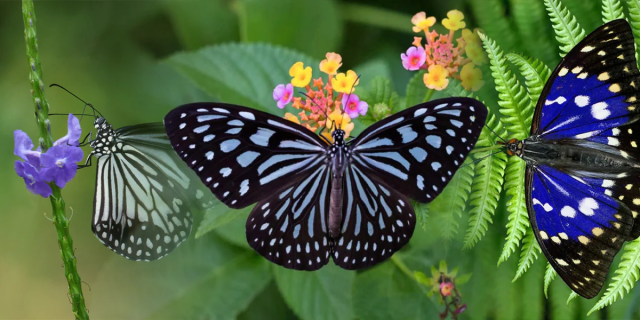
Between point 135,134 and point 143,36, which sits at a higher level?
point 143,36

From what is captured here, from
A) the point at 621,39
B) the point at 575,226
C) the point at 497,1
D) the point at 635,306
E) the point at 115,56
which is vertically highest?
the point at 115,56

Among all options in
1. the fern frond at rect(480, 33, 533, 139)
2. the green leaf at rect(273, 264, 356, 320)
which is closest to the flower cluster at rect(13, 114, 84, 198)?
the green leaf at rect(273, 264, 356, 320)

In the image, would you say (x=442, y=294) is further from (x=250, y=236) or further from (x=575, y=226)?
(x=250, y=236)

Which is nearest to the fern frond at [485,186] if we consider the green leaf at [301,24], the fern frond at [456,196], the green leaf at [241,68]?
the fern frond at [456,196]

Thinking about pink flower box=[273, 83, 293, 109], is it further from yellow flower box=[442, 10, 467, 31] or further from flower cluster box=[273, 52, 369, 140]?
yellow flower box=[442, 10, 467, 31]

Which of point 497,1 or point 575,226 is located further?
point 497,1

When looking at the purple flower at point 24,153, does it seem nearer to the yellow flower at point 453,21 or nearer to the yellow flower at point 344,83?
the yellow flower at point 344,83

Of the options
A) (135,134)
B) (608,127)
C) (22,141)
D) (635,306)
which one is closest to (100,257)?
(135,134)
